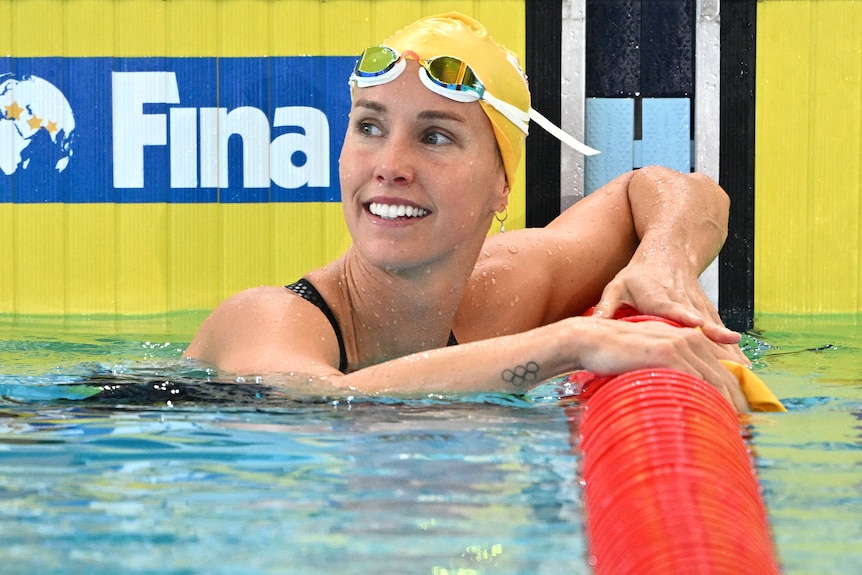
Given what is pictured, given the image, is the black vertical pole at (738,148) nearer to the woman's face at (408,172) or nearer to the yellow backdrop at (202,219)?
the yellow backdrop at (202,219)

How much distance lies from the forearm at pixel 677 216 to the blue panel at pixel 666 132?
1.38 metres

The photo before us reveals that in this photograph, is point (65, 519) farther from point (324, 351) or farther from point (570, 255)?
point (570, 255)

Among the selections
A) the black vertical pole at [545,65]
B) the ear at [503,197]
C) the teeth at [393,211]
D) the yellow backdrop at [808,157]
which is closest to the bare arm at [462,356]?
the teeth at [393,211]

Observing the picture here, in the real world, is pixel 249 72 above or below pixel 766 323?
above

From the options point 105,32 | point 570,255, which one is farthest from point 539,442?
point 105,32

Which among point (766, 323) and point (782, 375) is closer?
point (782, 375)

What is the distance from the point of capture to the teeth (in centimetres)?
255

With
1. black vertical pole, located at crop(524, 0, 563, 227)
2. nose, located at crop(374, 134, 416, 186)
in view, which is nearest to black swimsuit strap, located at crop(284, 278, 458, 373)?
nose, located at crop(374, 134, 416, 186)

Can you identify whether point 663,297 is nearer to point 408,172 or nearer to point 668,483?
point 408,172

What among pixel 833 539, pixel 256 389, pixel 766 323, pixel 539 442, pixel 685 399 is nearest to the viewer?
pixel 833 539

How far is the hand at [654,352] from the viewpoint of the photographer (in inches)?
78.8

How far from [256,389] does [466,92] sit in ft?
2.83

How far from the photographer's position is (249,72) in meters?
4.94

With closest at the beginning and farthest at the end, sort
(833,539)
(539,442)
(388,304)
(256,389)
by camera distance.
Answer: (833,539)
(539,442)
(256,389)
(388,304)
